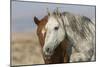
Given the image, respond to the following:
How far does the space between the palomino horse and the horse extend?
1.2 inches

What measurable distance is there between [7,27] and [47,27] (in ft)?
1.68

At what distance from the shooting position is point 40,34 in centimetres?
272

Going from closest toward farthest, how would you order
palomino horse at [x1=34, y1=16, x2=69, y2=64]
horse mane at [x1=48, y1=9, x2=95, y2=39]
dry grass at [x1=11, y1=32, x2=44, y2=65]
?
dry grass at [x1=11, y1=32, x2=44, y2=65]
palomino horse at [x1=34, y1=16, x2=69, y2=64]
horse mane at [x1=48, y1=9, x2=95, y2=39]

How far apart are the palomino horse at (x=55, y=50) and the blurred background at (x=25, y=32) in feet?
0.18

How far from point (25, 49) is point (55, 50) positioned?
402 mm

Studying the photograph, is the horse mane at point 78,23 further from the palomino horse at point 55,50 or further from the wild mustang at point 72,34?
the palomino horse at point 55,50

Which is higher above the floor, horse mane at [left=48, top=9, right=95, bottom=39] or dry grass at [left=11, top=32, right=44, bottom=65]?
horse mane at [left=48, top=9, right=95, bottom=39]

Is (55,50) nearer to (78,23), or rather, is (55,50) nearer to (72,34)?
(72,34)

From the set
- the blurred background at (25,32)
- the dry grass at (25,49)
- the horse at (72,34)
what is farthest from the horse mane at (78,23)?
the dry grass at (25,49)

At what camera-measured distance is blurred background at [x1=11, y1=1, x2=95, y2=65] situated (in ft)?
8.44

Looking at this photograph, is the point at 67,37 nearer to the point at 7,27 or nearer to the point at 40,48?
the point at 40,48

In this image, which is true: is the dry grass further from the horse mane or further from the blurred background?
the horse mane

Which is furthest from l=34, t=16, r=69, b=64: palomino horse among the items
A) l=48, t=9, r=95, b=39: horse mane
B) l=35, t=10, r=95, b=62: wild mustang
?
l=48, t=9, r=95, b=39: horse mane

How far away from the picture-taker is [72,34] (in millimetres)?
2895
